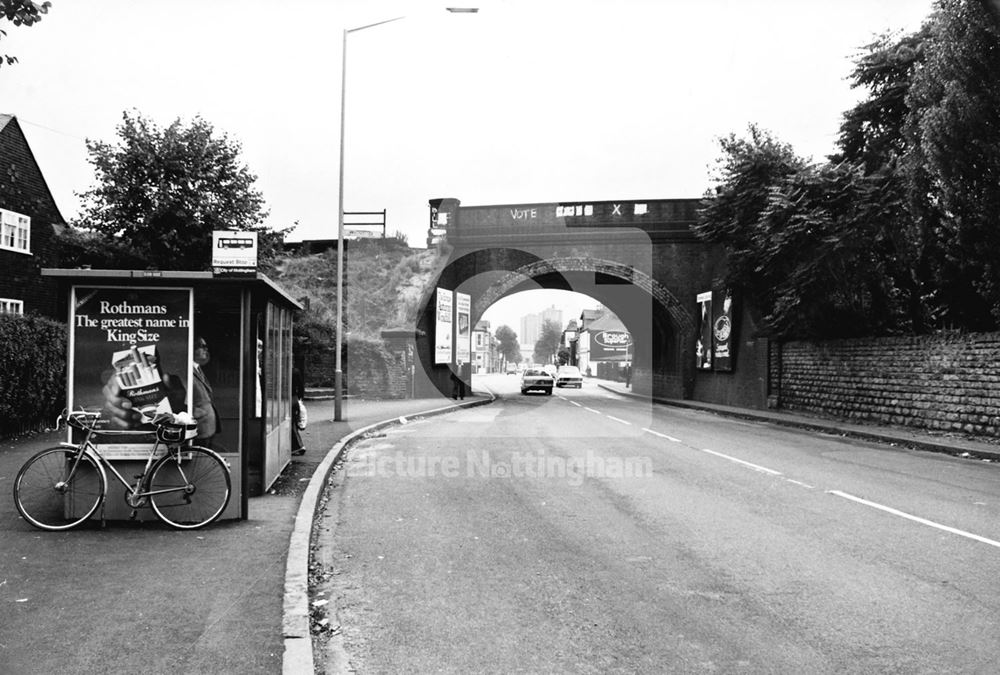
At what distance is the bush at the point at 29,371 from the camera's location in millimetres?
13597

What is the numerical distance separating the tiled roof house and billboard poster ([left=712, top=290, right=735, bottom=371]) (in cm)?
2359

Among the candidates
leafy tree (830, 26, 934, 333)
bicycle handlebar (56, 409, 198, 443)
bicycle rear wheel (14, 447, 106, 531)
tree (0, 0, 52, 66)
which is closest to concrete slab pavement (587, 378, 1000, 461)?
leafy tree (830, 26, 934, 333)

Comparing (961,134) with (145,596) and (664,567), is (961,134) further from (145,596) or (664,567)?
(145,596)

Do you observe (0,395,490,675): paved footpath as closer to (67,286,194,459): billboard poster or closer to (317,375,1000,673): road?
(317,375,1000,673): road

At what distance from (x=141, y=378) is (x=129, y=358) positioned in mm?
208

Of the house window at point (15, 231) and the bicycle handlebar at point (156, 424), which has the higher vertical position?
the house window at point (15, 231)

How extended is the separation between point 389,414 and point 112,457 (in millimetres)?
15947

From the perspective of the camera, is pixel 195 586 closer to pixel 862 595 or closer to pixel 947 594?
pixel 862 595

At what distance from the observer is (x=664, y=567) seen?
6.00 metres

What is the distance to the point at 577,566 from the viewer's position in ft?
19.9

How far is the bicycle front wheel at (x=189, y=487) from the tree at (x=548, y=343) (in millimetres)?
149652

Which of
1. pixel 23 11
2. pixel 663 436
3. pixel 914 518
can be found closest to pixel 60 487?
pixel 23 11

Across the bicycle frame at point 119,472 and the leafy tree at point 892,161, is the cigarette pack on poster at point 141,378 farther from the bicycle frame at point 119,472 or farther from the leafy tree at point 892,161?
the leafy tree at point 892,161

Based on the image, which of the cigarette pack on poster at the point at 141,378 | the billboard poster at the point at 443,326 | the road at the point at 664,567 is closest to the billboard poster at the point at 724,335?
the billboard poster at the point at 443,326
